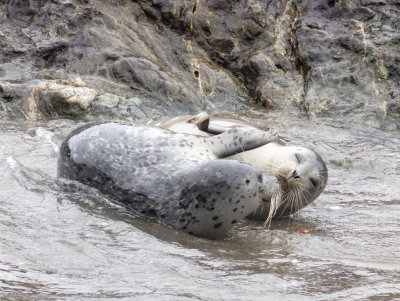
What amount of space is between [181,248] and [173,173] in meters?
0.89

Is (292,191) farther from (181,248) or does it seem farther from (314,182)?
(181,248)

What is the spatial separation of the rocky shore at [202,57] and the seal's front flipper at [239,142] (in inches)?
105

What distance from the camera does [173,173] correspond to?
5.08m

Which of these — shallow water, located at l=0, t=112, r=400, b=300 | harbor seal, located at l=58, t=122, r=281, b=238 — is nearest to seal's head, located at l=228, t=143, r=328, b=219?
shallow water, located at l=0, t=112, r=400, b=300

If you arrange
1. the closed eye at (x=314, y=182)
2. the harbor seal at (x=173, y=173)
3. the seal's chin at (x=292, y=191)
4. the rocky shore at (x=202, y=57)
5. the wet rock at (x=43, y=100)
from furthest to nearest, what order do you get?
the rocky shore at (x=202, y=57) → the wet rock at (x=43, y=100) → the closed eye at (x=314, y=182) → the seal's chin at (x=292, y=191) → the harbor seal at (x=173, y=173)

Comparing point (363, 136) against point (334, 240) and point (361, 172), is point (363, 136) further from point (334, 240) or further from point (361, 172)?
point (334, 240)

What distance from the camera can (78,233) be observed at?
14.3 ft

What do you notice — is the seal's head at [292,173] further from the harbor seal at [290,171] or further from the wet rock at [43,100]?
the wet rock at [43,100]

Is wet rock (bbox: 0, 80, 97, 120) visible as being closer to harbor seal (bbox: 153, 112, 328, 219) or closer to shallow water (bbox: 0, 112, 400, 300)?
shallow water (bbox: 0, 112, 400, 300)

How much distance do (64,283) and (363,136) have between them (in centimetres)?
535

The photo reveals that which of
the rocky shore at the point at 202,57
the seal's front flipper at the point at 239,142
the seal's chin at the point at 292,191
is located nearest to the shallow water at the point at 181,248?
the seal's chin at the point at 292,191

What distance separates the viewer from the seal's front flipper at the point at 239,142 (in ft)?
18.3

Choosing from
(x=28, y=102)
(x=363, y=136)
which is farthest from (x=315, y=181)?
(x=28, y=102)

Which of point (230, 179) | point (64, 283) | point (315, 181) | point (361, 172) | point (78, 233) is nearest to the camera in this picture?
point (64, 283)
